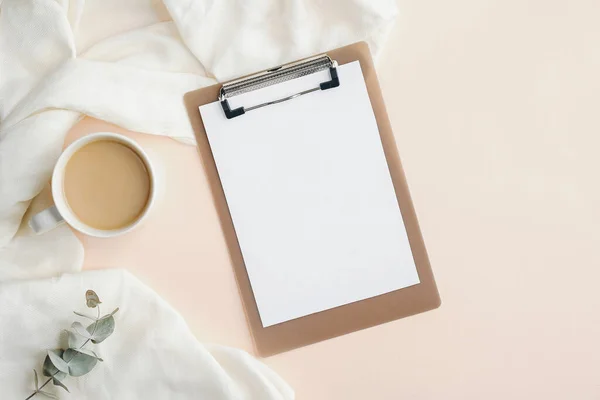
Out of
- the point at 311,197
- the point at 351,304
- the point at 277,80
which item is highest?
the point at 277,80

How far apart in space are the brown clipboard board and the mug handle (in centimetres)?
15

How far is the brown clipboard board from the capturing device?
56 centimetres

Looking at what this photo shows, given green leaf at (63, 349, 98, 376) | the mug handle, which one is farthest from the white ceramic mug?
green leaf at (63, 349, 98, 376)

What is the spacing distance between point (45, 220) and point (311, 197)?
252mm

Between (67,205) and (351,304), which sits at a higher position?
(67,205)

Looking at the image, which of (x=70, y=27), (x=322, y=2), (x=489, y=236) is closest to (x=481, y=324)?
(x=489, y=236)

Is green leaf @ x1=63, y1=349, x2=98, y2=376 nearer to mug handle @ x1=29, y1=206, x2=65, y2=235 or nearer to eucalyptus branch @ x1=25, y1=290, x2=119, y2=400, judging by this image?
eucalyptus branch @ x1=25, y1=290, x2=119, y2=400

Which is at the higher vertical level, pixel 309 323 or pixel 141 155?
pixel 141 155

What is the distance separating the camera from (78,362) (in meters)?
0.52

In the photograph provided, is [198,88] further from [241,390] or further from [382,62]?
[241,390]

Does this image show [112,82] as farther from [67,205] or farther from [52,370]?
[52,370]

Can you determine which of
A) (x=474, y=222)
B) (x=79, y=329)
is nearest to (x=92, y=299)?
(x=79, y=329)

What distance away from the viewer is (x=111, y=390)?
1.80 ft

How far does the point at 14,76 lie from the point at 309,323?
39 centimetres
